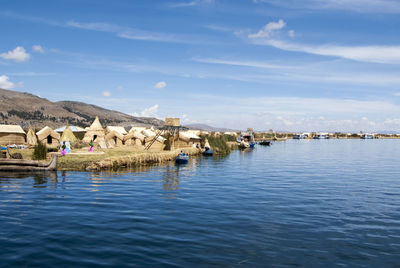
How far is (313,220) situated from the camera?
55.6 ft

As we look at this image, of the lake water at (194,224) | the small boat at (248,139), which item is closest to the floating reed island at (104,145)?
the lake water at (194,224)

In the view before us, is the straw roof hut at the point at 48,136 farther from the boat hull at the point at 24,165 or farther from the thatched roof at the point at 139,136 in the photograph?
the boat hull at the point at 24,165

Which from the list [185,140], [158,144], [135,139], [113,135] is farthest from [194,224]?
[185,140]

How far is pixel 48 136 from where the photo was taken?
60.7 m

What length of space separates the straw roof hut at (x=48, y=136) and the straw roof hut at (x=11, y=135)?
309cm

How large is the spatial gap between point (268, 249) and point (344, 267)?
269cm

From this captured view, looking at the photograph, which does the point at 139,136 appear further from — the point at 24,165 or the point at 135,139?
the point at 24,165

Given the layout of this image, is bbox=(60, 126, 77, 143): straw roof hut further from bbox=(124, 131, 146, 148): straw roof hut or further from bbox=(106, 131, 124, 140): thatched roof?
bbox=(124, 131, 146, 148): straw roof hut

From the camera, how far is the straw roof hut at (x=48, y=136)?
5900cm

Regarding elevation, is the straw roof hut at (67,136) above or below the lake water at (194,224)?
above

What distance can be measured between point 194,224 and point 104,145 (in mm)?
41816

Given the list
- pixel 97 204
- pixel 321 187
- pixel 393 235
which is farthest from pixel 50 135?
pixel 393 235

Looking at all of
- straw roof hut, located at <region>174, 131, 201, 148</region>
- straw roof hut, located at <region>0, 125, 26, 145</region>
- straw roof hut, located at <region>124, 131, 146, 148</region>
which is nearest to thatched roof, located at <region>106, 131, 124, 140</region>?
straw roof hut, located at <region>124, 131, 146, 148</region>

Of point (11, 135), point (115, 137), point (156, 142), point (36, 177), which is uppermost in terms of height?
point (11, 135)
